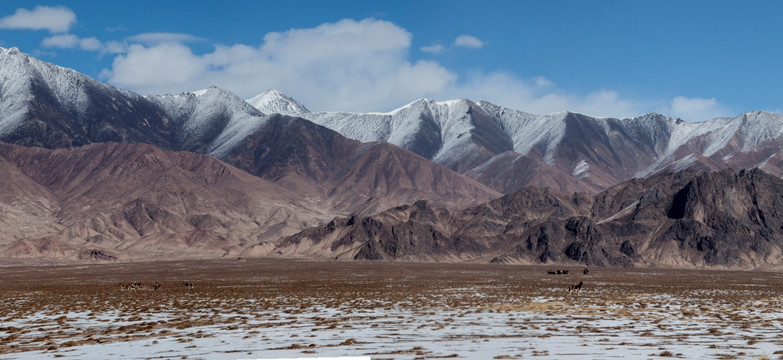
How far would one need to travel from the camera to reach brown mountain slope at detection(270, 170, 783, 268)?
485ft

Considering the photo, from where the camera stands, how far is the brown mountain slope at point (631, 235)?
14775 cm

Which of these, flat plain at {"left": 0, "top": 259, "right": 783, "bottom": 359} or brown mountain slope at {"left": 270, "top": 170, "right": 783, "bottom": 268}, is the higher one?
brown mountain slope at {"left": 270, "top": 170, "right": 783, "bottom": 268}

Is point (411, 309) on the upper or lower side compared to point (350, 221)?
lower

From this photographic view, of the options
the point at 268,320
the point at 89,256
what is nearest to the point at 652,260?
the point at 89,256

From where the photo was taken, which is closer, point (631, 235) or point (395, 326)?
point (395, 326)

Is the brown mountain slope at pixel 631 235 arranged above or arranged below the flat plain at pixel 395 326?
above

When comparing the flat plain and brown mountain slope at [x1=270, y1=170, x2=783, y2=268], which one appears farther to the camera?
brown mountain slope at [x1=270, y1=170, x2=783, y2=268]

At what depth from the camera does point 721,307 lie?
147 ft

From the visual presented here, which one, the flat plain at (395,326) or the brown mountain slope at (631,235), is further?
the brown mountain slope at (631,235)

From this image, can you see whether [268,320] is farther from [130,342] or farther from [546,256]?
[546,256]

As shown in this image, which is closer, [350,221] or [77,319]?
Answer: [77,319]

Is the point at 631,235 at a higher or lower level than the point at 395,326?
higher

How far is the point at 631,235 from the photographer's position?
159 m

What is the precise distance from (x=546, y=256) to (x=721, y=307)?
107 metres
